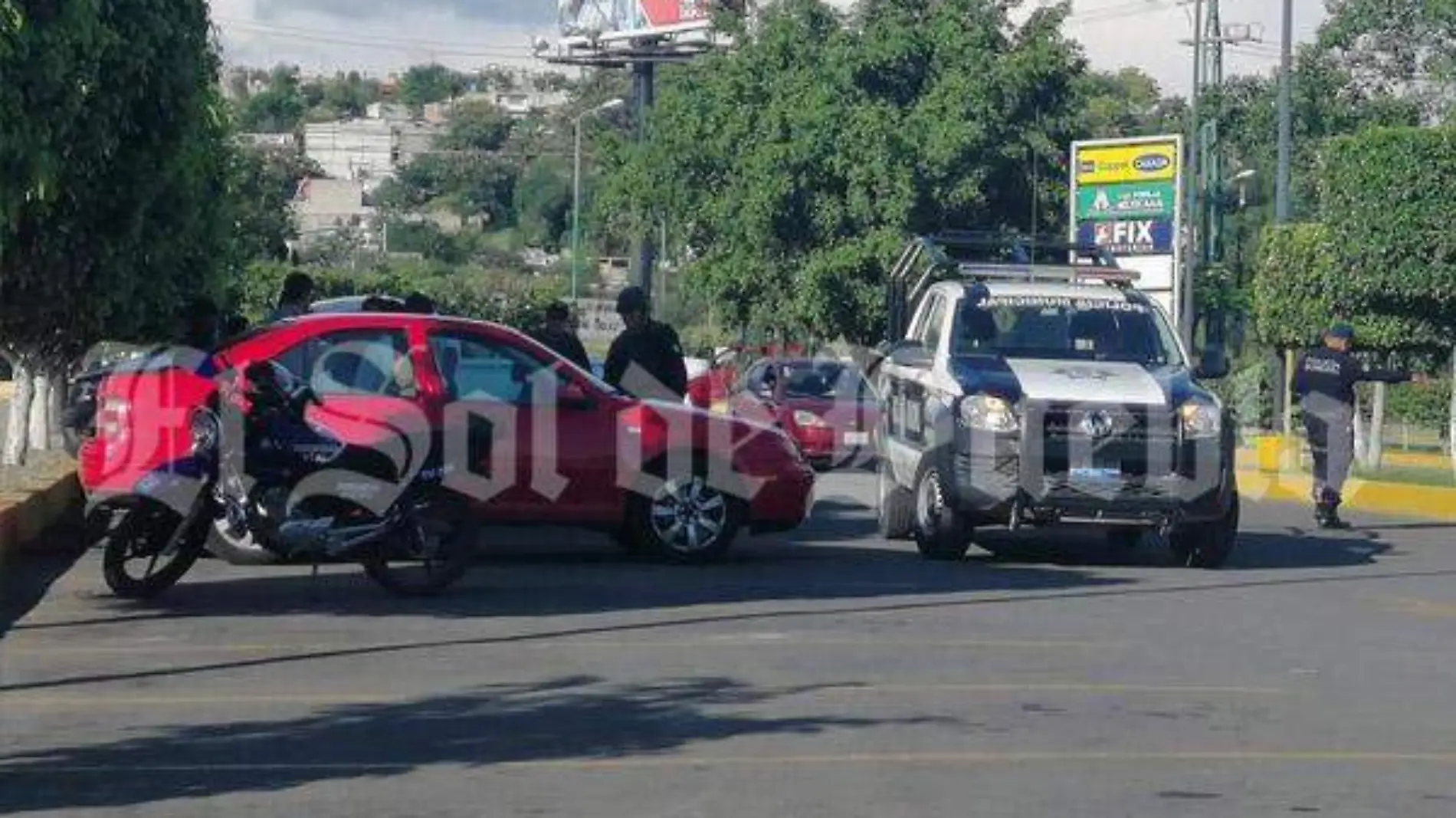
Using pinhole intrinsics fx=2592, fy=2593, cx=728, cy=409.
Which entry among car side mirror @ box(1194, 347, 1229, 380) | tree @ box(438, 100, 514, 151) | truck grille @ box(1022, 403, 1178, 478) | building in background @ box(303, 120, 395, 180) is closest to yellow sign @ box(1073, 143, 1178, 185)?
car side mirror @ box(1194, 347, 1229, 380)

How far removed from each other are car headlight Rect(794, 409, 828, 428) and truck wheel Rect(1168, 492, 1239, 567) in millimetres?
13385

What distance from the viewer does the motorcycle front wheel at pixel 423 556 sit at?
15125mm

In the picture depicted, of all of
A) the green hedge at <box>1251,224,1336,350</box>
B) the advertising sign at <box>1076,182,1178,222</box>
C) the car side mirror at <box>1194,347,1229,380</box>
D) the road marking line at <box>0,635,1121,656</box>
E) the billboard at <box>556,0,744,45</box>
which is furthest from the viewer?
the billboard at <box>556,0,744,45</box>

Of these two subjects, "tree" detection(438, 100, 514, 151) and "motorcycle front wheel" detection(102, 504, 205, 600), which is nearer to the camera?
"motorcycle front wheel" detection(102, 504, 205, 600)

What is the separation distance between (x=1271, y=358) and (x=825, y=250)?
11.0 m

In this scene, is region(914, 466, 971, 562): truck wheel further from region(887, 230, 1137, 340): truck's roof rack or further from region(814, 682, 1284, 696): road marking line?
region(814, 682, 1284, 696): road marking line

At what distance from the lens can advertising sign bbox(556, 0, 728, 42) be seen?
78.1 m

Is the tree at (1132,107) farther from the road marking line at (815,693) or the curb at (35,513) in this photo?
the road marking line at (815,693)

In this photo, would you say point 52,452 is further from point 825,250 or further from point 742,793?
point 825,250

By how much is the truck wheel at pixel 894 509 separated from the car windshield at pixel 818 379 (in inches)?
451

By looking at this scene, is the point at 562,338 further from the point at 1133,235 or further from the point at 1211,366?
the point at 1133,235

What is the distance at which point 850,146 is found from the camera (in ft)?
150

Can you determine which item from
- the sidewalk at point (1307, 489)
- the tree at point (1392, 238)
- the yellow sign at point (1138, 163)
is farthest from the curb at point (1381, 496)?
the yellow sign at point (1138, 163)

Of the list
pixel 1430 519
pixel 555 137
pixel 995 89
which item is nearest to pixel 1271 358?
pixel 995 89
